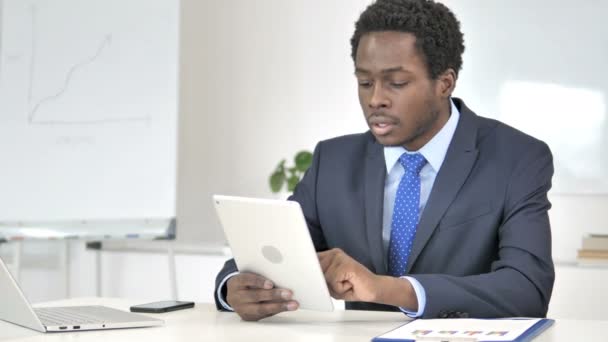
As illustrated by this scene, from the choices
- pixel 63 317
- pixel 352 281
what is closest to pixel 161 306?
pixel 63 317

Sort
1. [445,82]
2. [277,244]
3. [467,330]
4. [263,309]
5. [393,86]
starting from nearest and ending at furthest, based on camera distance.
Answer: [467,330] < [277,244] < [263,309] < [393,86] < [445,82]

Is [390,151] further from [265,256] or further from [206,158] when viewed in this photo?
[206,158]

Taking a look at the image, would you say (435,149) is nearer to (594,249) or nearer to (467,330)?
(467,330)

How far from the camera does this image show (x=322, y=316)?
5.82 ft

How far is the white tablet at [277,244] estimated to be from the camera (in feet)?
4.98

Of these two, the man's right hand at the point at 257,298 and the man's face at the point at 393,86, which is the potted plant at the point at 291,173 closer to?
the man's face at the point at 393,86

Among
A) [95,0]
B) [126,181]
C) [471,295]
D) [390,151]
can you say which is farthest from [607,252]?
[95,0]

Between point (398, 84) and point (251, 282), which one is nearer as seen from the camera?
point (251, 282)

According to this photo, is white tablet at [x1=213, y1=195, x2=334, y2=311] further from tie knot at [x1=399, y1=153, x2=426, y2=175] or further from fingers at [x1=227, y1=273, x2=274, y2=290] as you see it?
tie knot at [x1=399, y1=153, x2=426, y2=175]

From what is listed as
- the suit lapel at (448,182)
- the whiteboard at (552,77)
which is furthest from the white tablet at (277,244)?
the whiteboard at (552,77)

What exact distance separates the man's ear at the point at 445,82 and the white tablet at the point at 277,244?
65 cm

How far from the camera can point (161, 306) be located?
73.9 inches

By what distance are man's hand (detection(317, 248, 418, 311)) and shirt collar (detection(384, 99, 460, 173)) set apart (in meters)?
0.47

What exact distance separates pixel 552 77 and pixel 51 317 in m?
2.48
